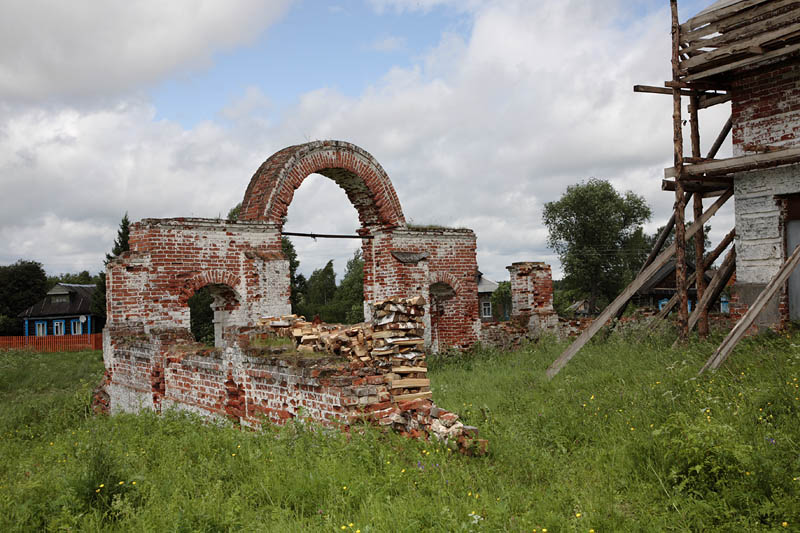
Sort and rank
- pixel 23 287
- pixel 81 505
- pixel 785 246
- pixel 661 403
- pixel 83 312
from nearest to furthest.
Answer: pixel 81 505 → pixel 661 403 → pixel 785 246 → pixel 83 312 → pixel 23 287

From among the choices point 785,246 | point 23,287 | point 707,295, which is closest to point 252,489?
point 707,295

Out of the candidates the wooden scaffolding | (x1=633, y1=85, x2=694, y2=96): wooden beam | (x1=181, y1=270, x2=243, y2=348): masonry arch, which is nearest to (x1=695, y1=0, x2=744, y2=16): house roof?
the wooden scaffolding

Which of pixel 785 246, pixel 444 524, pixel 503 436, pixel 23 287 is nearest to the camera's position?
pixel 444 524

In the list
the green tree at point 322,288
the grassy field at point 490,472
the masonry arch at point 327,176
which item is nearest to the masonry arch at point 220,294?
the masonry arch at point 327,176

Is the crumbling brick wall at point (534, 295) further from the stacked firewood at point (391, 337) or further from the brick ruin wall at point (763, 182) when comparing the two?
the stacked firewood at point (391, 337)

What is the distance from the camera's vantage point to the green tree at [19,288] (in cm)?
4322

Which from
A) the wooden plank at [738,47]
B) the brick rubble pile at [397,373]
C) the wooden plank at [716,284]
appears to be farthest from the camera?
the wooden plank at [716,284]

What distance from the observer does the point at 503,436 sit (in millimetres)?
5848

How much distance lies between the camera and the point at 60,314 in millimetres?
39906

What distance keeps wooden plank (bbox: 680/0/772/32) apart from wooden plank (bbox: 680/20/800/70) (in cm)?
52

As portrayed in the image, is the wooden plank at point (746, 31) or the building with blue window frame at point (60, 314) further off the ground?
the wooden plank at point (746, 31)

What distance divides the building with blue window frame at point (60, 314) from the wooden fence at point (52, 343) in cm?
1040

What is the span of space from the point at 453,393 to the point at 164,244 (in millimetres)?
6356

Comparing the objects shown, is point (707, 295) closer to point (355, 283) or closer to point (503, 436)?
point (503, 436)
